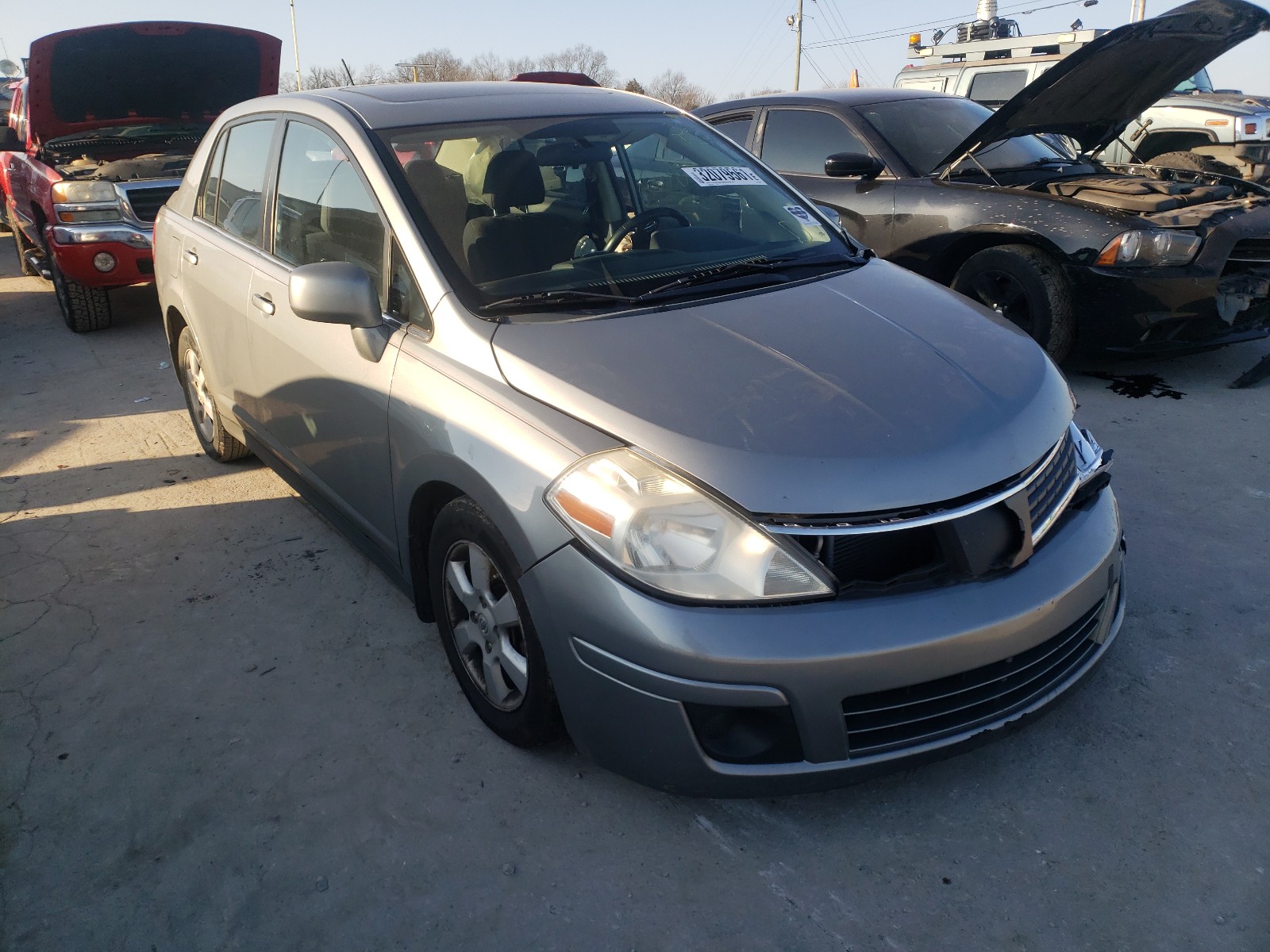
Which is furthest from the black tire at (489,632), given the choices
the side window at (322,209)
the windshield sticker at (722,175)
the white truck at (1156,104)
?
the white truck at (1156,104)

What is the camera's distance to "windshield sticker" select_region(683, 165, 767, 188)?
3330mm

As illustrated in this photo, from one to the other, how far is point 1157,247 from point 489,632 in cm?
416

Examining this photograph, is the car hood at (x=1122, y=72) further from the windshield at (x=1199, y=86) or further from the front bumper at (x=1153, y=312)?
the windshield at (x=1199, y=86)

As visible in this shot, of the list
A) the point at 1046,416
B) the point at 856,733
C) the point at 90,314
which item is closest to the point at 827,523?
the point at 856,733

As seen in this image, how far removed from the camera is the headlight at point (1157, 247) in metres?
4.83

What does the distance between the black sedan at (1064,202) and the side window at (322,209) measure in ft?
10.8

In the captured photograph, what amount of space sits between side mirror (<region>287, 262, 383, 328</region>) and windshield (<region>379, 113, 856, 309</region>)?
0.78 ft

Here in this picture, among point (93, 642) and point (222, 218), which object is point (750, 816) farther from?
point (222, 218)

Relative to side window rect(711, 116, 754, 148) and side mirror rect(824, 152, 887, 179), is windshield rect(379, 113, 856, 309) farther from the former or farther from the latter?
side window rect(711, 116, 754, 148)

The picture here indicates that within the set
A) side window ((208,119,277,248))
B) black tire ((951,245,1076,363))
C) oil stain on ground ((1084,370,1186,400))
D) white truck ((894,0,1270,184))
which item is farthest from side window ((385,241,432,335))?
white truck ((894,0,1270,184))

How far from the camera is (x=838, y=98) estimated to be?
20.0ft

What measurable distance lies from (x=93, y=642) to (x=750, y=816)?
89.8 inches

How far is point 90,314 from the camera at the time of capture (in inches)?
283

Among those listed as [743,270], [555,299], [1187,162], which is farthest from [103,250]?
[1187,162]
